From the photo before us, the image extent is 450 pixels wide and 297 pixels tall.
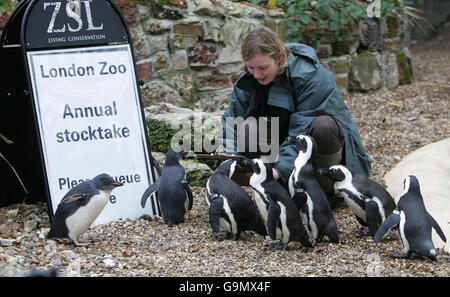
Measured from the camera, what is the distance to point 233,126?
3.99 meters

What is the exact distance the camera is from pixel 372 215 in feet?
10.4

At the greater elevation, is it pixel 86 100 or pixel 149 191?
pixel 86 100

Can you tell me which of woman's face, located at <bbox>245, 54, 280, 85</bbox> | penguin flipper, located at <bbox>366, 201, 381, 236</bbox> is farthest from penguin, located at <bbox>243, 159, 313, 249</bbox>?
woman's face, located at <bbox>245, 54, 280, 85</bbox>

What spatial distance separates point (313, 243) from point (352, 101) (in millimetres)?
3144

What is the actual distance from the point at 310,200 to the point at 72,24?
164 cm

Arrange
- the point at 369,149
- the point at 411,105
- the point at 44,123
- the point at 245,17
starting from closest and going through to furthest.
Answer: the point at 44,123
the point at 369,149
the point at 245,17
the point at 411,105

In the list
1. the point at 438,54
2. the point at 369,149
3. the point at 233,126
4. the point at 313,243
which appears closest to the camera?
the point at 313,243

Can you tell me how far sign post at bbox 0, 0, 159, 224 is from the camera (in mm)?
3410

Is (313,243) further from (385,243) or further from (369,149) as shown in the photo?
(369,149)

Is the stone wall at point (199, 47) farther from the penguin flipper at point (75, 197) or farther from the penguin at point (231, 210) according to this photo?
the penguin flipper at point (75, 197)

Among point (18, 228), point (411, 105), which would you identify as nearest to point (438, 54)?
point (411, 105)

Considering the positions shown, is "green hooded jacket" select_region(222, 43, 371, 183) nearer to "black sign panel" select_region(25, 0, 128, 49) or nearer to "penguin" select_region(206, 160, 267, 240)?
"penguin" select_region(206, 160, 267, 240)

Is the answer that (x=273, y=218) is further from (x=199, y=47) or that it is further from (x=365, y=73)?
(x=365, y=73)

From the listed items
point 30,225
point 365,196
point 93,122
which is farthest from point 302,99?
point 30,225
